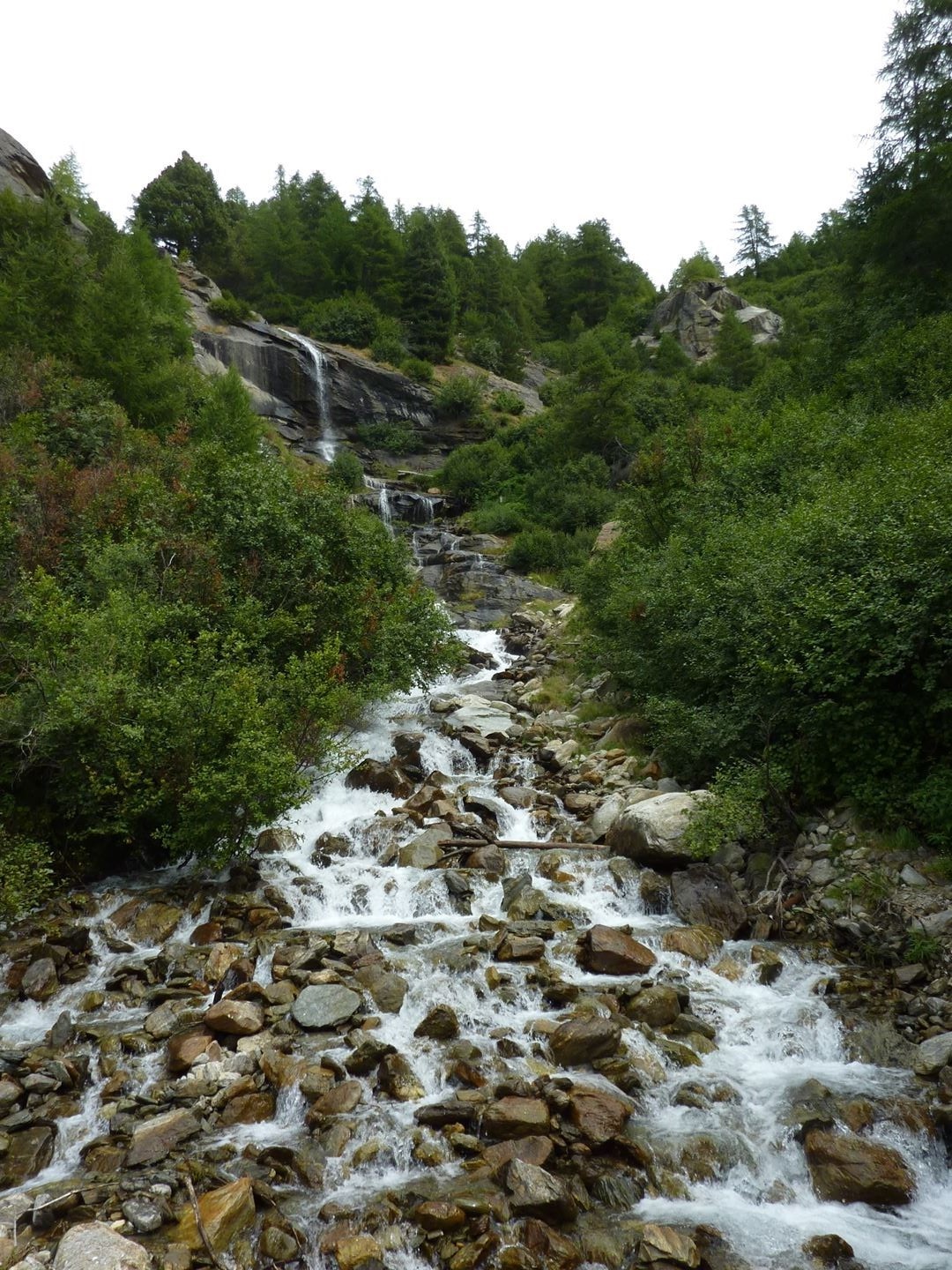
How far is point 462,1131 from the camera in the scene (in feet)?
18.5

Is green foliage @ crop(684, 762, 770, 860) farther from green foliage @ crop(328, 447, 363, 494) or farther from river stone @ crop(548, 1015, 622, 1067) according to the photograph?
green foliage @ crop(328, 447, 363, 494)

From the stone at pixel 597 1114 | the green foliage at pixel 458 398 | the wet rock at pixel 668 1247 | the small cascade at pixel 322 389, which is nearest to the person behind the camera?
the wet rock at pixel 668 1247

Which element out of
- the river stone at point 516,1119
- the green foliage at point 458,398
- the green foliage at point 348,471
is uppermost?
the green foliage at point 458,398

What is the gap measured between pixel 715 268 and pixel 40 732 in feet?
211

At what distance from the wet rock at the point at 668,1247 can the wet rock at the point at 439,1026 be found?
2509 mm

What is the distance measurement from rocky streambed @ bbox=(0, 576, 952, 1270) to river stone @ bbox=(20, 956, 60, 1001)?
0.03m

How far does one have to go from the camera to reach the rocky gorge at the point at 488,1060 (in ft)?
15.7

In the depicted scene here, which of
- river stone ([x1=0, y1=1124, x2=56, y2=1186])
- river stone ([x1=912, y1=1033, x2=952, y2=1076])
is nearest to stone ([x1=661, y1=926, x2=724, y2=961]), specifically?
river stone ([x1=912, y1=1033, x2=952, y2=1076])

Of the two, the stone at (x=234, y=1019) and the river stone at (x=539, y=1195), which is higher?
the stone at (x=234, y=1019)

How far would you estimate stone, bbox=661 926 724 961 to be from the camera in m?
8.05

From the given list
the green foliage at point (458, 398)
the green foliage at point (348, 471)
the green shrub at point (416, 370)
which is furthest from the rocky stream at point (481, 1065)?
the green shrub at point (416, 370)

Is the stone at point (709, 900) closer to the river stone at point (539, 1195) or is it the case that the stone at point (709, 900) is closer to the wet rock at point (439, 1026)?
the wet rock at point (439, 1026)

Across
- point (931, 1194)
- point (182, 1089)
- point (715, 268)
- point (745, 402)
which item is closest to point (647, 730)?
point (931, 1194)

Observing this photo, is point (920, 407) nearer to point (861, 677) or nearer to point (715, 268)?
point (861, 677)
